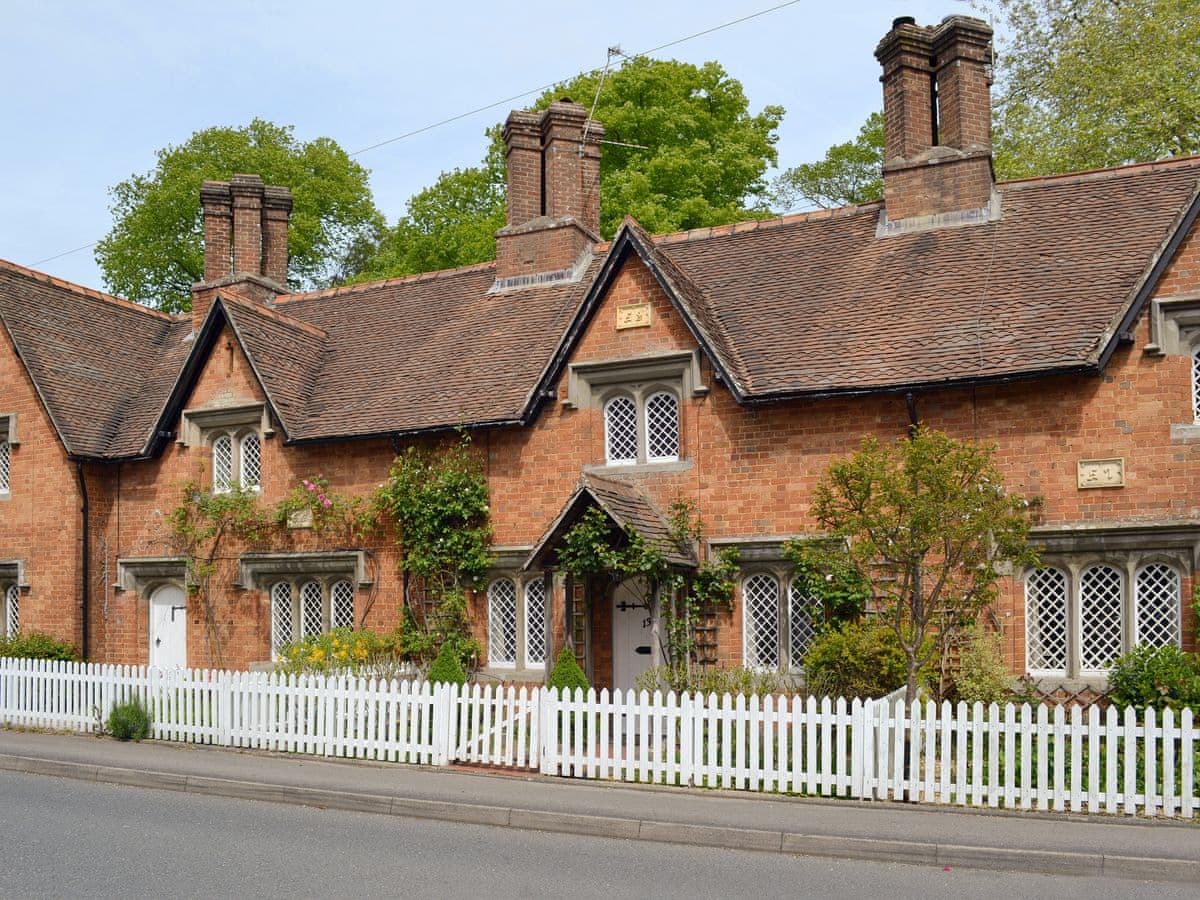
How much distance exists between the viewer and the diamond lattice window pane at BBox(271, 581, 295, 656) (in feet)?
67.8

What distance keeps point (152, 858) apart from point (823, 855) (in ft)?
17.5

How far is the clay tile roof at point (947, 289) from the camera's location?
15695 millimetres

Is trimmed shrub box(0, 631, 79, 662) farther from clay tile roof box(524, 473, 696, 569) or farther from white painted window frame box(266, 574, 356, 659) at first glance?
clay tile roof box(524, 473, 696, 569)

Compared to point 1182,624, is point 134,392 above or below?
above

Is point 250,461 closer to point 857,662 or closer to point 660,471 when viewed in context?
point 660,471

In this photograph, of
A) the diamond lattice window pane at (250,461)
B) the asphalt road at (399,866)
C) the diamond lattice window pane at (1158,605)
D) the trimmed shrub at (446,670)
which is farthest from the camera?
the diamond lattice window pane at (250,461)

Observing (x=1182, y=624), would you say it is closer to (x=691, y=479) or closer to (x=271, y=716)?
(x=691, y=479)

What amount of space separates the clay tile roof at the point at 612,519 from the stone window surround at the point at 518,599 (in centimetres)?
164

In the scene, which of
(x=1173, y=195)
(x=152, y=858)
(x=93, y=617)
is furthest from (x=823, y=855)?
(x=93, y=617)

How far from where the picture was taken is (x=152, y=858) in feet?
30.9

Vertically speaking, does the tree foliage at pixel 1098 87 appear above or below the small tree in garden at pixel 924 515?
above

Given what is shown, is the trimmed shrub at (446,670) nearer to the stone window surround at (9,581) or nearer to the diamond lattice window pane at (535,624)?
the diamond lattice window pane at (535,624)

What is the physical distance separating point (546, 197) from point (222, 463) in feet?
24.7

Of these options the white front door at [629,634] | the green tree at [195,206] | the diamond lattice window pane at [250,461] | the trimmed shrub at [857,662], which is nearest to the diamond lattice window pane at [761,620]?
the trimmed shrub at [857,662]
